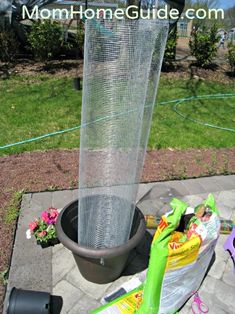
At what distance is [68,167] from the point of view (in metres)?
3.79

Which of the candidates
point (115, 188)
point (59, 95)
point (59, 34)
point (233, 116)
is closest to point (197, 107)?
point (233, 116)

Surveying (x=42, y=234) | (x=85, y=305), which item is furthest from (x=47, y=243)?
(x=85, y=305)

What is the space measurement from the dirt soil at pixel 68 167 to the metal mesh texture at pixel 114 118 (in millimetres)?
1309

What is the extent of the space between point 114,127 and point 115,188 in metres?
0.42

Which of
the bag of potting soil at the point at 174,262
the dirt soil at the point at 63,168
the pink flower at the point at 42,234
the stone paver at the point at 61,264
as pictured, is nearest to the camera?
the bag of potting soil at the point at 174,262

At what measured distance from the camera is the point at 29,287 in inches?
90.0

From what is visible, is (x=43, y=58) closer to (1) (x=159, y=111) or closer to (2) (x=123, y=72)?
(1) (x=159, y=111)

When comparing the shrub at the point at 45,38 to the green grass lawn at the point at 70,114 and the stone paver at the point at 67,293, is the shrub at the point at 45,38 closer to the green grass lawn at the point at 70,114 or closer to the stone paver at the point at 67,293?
the green grass lawn at the point at 70,114

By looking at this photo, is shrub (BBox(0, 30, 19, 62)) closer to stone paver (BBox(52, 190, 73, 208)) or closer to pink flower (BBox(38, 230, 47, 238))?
stone paver (BBox(52, 190, 73, 208))

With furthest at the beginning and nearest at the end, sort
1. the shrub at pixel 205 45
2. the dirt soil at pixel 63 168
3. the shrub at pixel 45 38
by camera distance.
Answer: the shrub at pixel 205 45 → the shrub at pixel 45 38 → the dirt soil at pixel 63 168

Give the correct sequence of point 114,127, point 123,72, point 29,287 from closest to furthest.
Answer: point 123,72 → point 114,127 → point 29,287

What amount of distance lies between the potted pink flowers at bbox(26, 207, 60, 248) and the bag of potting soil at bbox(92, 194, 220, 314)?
0.78 metres

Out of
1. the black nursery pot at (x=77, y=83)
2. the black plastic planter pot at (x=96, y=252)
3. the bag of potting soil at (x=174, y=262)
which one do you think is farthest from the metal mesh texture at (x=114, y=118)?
the black nursery pot at (x=77, y=83)

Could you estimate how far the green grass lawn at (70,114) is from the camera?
4547 millimetres
